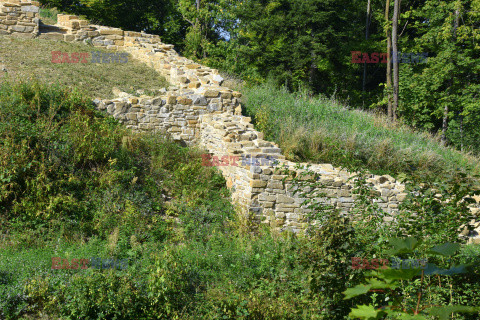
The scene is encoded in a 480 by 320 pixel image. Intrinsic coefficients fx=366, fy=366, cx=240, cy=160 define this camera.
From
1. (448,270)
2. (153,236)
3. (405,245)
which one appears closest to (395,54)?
(153,236)

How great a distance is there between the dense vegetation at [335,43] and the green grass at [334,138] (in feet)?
11.2

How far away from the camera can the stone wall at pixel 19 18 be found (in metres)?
13.0

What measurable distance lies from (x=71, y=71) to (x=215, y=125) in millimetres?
5087

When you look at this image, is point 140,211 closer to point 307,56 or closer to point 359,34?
point 307,56

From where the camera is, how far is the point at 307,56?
18.4m

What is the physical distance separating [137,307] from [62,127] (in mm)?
4497

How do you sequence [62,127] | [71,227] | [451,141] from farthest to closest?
1. [451,141]
2. [62,127]
3. [71,227]

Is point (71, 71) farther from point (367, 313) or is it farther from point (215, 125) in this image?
point (367, 313)

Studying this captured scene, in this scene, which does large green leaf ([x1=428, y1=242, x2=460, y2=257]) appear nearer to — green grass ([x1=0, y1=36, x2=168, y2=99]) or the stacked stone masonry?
the stacked stone masonry

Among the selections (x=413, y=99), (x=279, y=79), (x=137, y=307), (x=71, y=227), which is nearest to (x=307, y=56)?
(x=279, y=79)

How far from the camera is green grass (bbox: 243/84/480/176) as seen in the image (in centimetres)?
940

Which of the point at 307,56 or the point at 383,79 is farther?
the point at 383,79

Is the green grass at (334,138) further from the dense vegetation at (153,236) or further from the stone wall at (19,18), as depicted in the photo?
the stone wall at (19,18)

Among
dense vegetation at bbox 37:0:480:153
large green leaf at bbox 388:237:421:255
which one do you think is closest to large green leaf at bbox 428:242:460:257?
large green leaf at bbox 388:237:421:255
